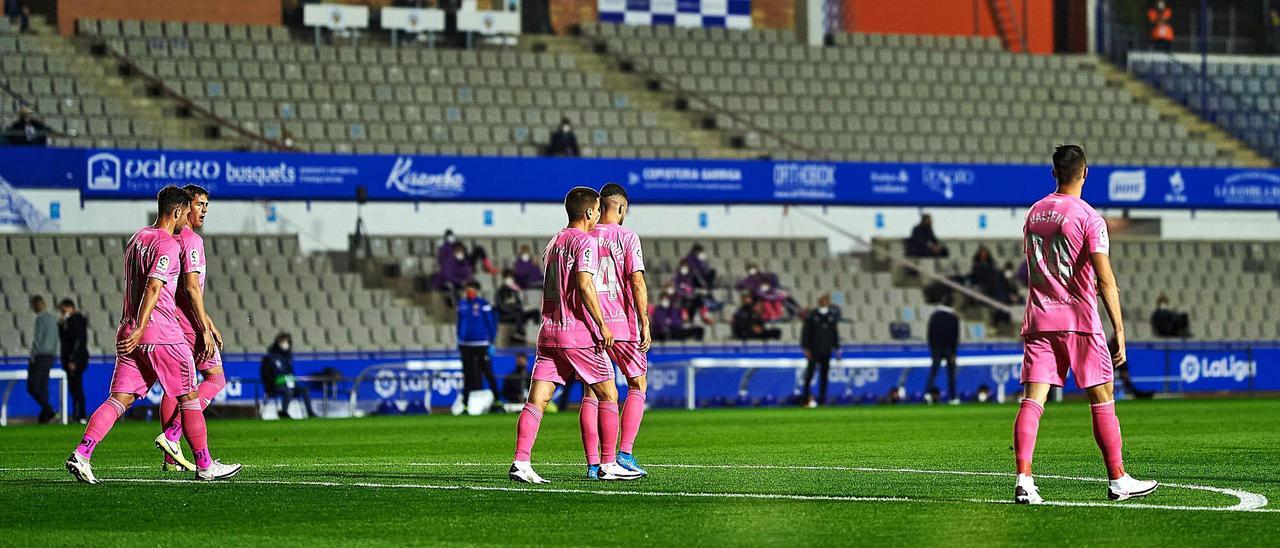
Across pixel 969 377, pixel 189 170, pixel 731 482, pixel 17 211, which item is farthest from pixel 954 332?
pixel 731 482

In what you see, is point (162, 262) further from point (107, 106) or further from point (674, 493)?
point (107, 106)

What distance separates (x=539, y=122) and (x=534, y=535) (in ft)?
89.5

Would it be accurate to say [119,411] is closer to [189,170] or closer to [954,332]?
[954,332]

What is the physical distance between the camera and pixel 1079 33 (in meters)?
43.1

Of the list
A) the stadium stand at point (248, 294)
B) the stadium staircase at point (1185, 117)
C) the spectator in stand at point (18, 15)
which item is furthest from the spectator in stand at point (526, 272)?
the stadium staircase at point (1185, 117)

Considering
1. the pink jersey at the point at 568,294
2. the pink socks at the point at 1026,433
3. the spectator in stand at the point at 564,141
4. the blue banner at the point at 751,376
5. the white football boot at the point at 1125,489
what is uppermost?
the spectator in stand at the point at 564,141

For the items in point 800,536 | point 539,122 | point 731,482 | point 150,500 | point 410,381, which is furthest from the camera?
point 539,122

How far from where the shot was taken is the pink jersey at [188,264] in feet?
38.3

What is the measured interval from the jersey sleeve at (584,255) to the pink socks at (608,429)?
0.82 meters

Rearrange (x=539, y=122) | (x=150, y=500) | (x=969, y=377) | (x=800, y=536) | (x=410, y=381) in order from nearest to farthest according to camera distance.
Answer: (x=800, y=536) → (x=150, y=500) → (x=410, y=381) → (x=969, y=377) → (x=539, y=122)

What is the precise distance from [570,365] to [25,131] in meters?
21.5

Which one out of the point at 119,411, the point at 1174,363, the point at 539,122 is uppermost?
the point at 539,122

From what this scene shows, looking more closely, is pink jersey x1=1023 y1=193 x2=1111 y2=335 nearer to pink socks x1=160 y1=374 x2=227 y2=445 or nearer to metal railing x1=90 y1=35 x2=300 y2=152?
pink socks x1=160 y1=374 x2=227 y2=445

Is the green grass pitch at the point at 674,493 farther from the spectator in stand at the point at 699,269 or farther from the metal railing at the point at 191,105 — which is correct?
the metal railing at the point at 191,105
